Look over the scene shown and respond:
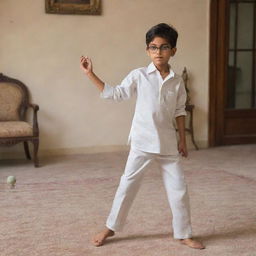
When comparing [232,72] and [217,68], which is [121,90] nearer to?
[217,68]

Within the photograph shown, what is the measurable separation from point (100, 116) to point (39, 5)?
1323mm

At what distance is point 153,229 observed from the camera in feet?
8.43

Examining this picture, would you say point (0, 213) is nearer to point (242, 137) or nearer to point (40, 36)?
point (40, 36)

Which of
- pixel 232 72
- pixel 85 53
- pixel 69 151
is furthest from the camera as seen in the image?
pixel 232 72

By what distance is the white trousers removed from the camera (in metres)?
2.26

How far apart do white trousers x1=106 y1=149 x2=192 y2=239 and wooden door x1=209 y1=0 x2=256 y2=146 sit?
3032 mm

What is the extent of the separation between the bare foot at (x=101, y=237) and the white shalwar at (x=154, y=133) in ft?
0.52

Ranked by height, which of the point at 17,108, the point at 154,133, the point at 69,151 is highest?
the point at 154,133

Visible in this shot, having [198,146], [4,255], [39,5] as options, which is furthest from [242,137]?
[4,255]

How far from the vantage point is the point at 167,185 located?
2299 mm

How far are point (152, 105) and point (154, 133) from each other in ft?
0.47

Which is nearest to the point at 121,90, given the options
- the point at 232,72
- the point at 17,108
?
the point at 17,108

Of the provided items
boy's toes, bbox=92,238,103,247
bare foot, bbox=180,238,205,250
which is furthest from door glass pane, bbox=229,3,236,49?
boy's toes, bbox=92,238,103,247

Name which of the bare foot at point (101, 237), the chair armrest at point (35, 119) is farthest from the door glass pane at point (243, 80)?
the bare foot at point (101, 237)
